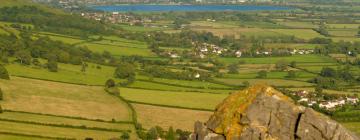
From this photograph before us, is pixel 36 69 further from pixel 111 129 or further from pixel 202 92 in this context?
pixel 111 129

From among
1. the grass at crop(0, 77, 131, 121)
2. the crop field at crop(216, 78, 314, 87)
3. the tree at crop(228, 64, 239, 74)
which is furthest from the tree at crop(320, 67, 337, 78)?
the grass at crop(0, 77, 131, 121)

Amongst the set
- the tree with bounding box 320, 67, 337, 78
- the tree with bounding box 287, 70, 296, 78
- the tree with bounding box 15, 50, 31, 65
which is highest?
the tree with bounding box 15, 50, 31, 65

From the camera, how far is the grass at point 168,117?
221 feet

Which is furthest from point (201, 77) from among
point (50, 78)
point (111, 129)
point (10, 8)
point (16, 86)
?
point (10, 8)

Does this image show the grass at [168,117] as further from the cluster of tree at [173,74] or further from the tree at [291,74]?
the tree at [291,74]

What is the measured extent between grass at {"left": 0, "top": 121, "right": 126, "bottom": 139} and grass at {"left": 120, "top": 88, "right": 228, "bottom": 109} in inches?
768

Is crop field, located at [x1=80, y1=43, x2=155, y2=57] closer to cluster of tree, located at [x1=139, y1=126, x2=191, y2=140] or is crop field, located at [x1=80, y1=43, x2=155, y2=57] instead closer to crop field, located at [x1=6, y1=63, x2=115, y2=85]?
crop field, located at [x1=6, y1=63, x2=115, y2=85]

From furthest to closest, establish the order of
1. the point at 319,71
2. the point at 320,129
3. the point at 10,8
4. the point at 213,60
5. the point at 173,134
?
the point at 10,8 < the point at 213,60 < the point at 319,71 < the point at 173,134 < the point at 320,129

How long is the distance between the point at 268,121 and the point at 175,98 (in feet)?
208

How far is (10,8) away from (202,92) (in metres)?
99.7

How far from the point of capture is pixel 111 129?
201ft

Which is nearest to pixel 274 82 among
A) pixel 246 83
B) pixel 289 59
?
pixel 246 83

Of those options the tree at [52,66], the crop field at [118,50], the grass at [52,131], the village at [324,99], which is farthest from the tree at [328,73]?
the grass at [52,131]

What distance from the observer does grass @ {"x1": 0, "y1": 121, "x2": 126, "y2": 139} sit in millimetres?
56522
